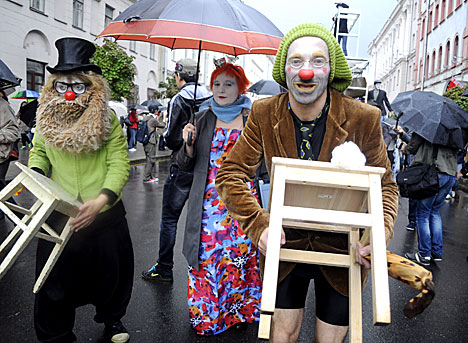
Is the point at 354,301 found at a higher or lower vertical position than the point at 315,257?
lower

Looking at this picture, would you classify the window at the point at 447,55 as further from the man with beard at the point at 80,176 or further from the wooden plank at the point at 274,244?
the wooden plank at the point at 274,244

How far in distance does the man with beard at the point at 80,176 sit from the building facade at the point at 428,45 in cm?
894

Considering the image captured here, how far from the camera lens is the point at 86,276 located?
284cm

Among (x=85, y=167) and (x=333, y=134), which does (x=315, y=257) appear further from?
(x=85, y=167)

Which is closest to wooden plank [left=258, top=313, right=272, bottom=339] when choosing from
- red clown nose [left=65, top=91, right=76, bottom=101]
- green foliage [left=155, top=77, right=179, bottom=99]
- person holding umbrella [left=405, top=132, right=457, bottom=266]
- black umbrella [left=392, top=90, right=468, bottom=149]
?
red clown nose [left=65, top=91, right=76, bottom=101]

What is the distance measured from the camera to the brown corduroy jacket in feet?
6.39

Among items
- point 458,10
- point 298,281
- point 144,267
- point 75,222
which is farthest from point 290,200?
point 458,10

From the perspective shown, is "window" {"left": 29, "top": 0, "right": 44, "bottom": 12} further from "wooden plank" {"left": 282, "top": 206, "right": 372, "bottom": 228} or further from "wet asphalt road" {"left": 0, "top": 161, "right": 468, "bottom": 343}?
"wooden plank" {"left": 282, "top": 206, "right": 372, "bottom": 228}

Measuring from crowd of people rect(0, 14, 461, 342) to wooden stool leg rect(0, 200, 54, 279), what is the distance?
1.14 ft

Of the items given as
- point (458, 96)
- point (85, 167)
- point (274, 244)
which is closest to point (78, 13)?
point (458, 96)

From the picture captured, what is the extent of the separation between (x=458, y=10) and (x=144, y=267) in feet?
93.8

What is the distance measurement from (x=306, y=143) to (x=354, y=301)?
728 mm

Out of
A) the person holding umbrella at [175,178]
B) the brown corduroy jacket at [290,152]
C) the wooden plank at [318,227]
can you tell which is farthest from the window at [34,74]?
the wooden plank at [318,227]

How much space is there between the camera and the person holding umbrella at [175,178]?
3877 millimetres
